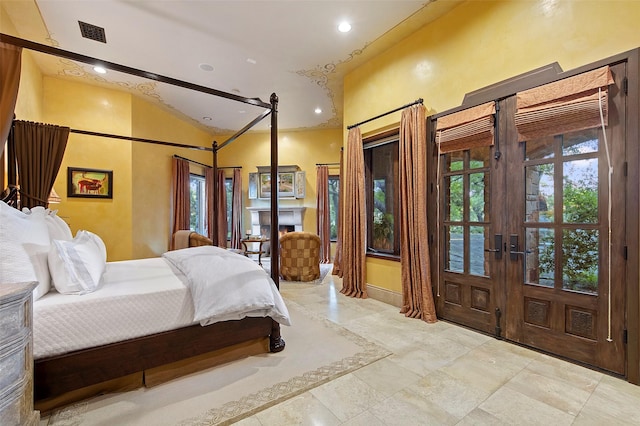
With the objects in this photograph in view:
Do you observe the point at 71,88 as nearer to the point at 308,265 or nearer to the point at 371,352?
the point at 308,265

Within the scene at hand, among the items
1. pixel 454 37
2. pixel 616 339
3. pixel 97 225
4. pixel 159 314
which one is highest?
pixel 454 37

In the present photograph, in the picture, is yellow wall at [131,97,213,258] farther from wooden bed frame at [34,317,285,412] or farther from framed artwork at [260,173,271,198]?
wooden bed frame at [34,317,285,412]

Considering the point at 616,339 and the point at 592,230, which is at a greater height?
the point at 592,230

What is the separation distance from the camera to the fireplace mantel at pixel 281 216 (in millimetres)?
7480

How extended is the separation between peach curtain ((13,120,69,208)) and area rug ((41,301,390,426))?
8.36 ft

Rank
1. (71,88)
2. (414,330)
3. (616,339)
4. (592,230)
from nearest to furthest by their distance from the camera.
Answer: (616,339) < (592,230) < (414,330) < (71,88)

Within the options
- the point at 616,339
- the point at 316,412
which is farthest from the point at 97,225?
the point at 616,339

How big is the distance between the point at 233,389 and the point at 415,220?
8.35ft

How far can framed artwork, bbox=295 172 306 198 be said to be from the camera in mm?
7305

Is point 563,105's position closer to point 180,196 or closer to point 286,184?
point 286,184

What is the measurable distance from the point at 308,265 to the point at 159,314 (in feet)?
11.2

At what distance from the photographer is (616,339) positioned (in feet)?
6.75

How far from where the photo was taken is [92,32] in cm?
343

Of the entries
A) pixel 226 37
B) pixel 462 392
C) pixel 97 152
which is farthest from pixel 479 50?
pixel 97 152
